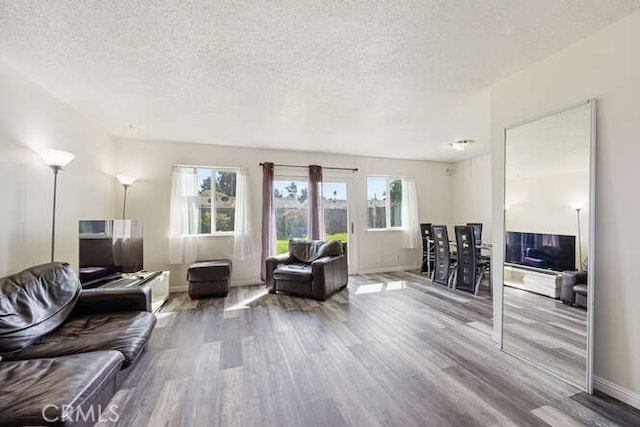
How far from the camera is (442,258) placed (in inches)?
192

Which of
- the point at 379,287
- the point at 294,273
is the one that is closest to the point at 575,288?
the point at 379,287

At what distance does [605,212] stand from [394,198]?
4358mm

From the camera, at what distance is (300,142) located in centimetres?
462

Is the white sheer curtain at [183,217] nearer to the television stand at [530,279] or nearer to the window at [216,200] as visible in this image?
the window at [216,200]

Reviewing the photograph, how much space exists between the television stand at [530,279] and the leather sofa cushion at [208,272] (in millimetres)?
3633

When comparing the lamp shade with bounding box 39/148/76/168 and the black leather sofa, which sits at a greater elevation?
the lamp shade with bounding box 39/148/76/168

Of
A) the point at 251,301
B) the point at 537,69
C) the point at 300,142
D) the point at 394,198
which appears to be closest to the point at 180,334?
the point at 251,301

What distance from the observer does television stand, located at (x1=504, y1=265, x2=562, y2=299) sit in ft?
8.00

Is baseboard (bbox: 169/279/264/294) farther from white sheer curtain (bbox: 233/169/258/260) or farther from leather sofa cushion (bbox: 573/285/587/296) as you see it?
leather sofa cushion (bbox: 573/285/587/296)

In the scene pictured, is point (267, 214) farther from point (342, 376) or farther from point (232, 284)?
point (342, 376)

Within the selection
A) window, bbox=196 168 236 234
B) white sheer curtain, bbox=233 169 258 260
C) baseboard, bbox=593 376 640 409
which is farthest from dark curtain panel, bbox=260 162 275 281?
baseboard, bbox=593 376 640 409

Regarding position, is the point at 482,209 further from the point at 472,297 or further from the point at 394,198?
the point at 472,297

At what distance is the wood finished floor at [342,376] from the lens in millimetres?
1675

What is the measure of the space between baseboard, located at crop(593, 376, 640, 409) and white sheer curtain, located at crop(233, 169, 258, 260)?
14.4 feet
